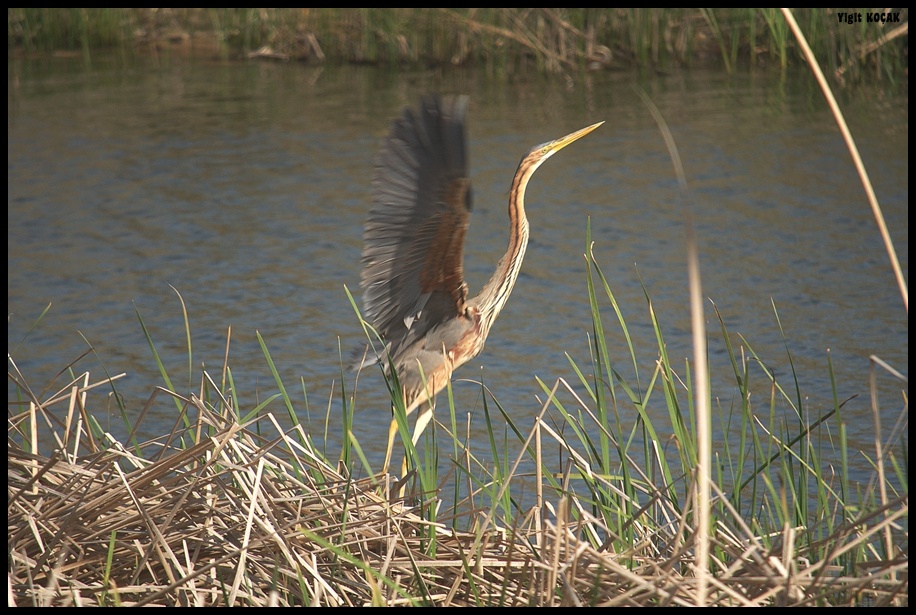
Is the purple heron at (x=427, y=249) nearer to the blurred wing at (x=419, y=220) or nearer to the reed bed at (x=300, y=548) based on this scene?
the blurred wing at (x=419, y=220)

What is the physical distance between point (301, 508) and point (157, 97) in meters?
8.32

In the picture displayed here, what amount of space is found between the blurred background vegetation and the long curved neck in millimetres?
6474

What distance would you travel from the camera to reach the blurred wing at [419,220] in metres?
→ 2.51

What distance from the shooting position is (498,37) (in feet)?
34.6

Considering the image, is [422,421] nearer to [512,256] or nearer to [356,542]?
[512,256]

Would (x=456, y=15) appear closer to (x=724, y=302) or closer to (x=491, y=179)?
(x=491, y=179)

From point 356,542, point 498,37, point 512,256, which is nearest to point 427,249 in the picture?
point 512,256

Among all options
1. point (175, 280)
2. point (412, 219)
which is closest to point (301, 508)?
point (412, 219)

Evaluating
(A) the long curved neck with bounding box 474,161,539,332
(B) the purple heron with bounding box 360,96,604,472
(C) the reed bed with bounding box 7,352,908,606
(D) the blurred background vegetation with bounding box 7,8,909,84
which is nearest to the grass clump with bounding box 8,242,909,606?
(C) the reed bed with bounding box 7,352,908,606

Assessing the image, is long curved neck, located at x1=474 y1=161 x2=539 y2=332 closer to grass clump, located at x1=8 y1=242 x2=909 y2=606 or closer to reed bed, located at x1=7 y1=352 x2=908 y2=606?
grass clump, located at x1=8 y1=242 x2=909 y2=606

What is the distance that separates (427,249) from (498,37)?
26.9 feet

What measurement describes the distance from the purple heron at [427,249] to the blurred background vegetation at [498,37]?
653 centimetres

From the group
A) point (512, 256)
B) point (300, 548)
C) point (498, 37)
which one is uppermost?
point (498, 37)

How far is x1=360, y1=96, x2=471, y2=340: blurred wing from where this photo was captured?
2.51 m
